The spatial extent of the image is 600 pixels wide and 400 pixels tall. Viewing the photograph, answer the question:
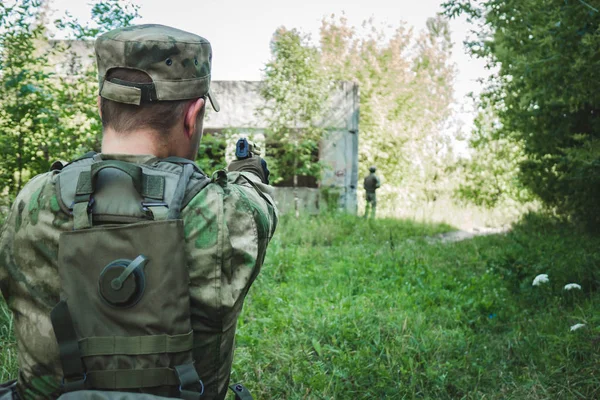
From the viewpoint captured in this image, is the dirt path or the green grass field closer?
the green grass field

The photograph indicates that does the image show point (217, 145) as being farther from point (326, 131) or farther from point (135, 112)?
point (135, 112)

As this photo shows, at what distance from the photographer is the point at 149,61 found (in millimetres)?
1570

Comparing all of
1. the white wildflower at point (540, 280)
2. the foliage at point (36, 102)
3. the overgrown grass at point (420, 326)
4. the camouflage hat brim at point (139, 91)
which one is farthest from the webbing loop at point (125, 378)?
the white wildflower at point (540, 280)

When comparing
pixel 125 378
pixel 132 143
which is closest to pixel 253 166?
pixel 132 143

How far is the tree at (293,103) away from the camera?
12422 millimetres

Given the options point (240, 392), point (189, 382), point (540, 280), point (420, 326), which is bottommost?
point (420, 326)

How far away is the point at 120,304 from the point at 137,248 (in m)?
0.15

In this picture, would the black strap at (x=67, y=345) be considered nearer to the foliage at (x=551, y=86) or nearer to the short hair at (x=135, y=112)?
the short hair at (x=135, y=112)

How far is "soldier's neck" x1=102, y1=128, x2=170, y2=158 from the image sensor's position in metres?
1.58

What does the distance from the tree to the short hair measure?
414 inches

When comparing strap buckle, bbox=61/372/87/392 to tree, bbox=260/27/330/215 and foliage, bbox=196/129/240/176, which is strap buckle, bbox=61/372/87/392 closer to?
foliage, bbox=196/129/240/176

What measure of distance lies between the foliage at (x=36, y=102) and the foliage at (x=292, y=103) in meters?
6.97

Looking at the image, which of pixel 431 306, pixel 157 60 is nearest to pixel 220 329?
pixel 157 60

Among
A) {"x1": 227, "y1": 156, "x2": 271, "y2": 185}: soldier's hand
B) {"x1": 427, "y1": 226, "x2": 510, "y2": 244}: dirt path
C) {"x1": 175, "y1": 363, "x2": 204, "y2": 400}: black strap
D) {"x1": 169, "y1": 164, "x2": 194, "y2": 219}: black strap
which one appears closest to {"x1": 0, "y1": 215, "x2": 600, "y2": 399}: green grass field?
{"x1": 227, "y1": 156, "x2": 271, "y2": 185}: soldier's hand
